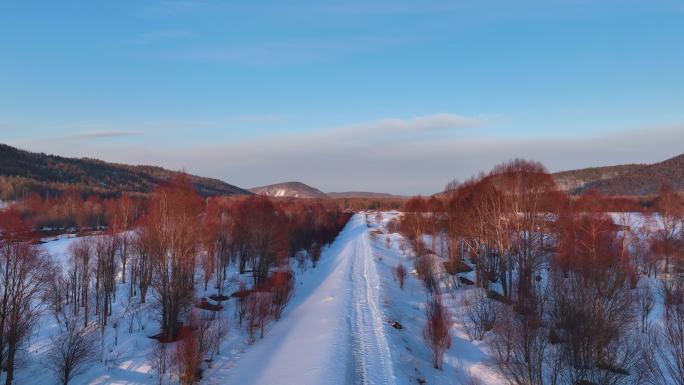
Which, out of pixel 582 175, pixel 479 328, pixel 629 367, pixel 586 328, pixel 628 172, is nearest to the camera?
pixel 586 328

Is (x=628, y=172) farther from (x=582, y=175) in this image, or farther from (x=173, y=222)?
(x=173, y=222)

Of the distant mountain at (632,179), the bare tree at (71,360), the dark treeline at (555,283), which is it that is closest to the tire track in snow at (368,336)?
the dark treeline at (555,283)

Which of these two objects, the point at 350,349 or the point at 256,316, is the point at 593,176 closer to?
the point at 256,316

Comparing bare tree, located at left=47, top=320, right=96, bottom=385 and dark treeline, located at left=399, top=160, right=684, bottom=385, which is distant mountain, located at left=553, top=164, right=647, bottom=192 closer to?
dark treeline, located at left=399, top=160, right=684, bottom=385

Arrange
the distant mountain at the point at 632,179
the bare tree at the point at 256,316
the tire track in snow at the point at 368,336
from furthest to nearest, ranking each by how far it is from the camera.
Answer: the distant mountain at the point at 632,179 → the bare tree at the point at 256,316 → the tire track in snow at the point at 368,336

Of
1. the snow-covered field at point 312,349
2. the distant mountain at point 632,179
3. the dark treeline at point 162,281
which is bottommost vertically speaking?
the snow-covered field at point 312,349

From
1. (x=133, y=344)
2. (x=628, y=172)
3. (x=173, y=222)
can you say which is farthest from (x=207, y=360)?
(x=628, y=172)

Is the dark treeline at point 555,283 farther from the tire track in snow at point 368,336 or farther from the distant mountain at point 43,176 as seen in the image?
the distant mountain at point 43,176
